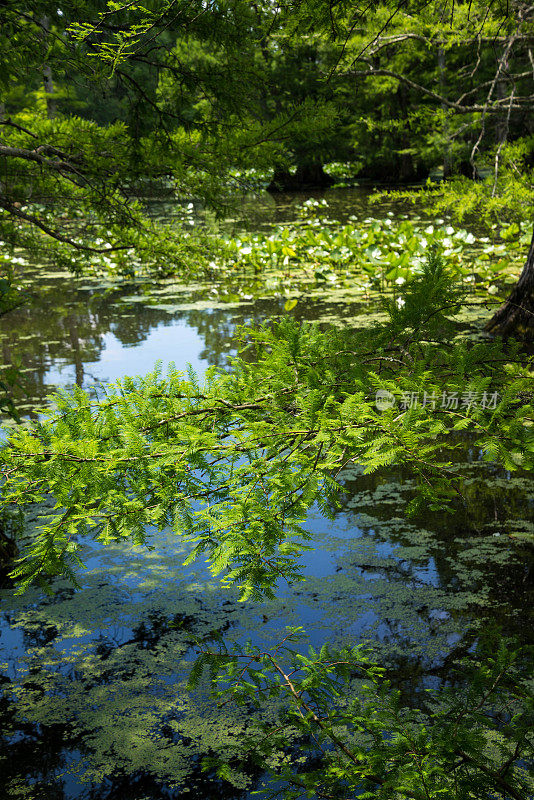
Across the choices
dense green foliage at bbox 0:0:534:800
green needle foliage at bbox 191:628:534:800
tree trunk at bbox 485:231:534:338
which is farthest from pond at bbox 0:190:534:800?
tree trunk at bbox 485:231:534:338

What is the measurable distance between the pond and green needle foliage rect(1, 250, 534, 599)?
0.19 meters

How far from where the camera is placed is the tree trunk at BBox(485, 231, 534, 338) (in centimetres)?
555

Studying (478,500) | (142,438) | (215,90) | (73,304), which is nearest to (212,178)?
(215,90)

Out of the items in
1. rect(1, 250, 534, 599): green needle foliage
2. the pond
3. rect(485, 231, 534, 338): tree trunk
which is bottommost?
the pond

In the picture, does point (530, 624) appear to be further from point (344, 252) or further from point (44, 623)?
point (344, 252)

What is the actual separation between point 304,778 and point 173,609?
1654 millimetres

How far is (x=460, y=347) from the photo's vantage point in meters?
1.91

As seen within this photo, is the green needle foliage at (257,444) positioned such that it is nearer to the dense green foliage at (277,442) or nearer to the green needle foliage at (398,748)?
the dense green foliage at (277,442)

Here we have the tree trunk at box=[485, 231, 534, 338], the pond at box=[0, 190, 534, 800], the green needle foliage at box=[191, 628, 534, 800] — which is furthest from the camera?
the tree trunk at box=[485, 231, 534, 338]

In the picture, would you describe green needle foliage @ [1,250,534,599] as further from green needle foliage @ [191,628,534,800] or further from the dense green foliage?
green needle foliage @ [191,628,534,800]

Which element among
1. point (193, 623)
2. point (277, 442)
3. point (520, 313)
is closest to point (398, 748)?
point (277, 442)

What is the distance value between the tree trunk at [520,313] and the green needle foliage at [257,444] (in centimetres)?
389

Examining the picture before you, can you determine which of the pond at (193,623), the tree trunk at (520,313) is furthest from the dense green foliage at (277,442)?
the tree trunk at (520,313)

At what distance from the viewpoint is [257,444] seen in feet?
5.65
